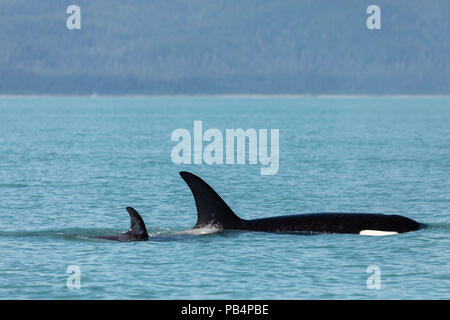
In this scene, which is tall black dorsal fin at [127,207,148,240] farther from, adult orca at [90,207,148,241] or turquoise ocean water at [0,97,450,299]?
turquoise ocean water at [0,97,450,299]

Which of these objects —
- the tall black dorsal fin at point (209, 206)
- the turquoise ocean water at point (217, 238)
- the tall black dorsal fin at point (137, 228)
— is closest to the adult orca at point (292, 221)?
the tall black dorsal fin at point (209, 206)

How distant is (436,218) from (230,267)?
1076 cm

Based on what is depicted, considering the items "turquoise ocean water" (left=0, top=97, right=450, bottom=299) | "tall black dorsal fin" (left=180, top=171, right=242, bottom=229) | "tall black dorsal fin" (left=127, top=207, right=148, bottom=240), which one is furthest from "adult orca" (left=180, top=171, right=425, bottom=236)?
"tall black dorsal fin" (left=127, top=207, right=148, bottom=240)

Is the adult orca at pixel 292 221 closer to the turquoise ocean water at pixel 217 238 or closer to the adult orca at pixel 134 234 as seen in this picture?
the turquoise ocean water at pixel 217 238

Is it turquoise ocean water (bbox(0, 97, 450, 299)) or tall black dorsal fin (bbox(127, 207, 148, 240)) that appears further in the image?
tall black dorsal fin (bbox(127, 207, 148, 240))

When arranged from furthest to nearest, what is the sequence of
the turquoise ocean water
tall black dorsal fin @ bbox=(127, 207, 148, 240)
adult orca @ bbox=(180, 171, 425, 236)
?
1. adult orca @ bbox=(180, 171, 425, 236)
2. tall black dorsal fin @ bbox=(127, 207, 148, 240)
3. the turquoise ocean water

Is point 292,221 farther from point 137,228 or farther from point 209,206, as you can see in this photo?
point 137,228

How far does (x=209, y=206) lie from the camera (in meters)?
25.9

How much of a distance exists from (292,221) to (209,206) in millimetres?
2085

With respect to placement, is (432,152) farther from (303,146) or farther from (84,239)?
(84,239)

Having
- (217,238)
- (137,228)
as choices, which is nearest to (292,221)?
(217,238)

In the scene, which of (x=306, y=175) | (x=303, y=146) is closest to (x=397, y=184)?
(x=306, y=175)

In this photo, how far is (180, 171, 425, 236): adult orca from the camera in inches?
1007

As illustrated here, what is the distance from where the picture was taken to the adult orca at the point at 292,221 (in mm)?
25578
